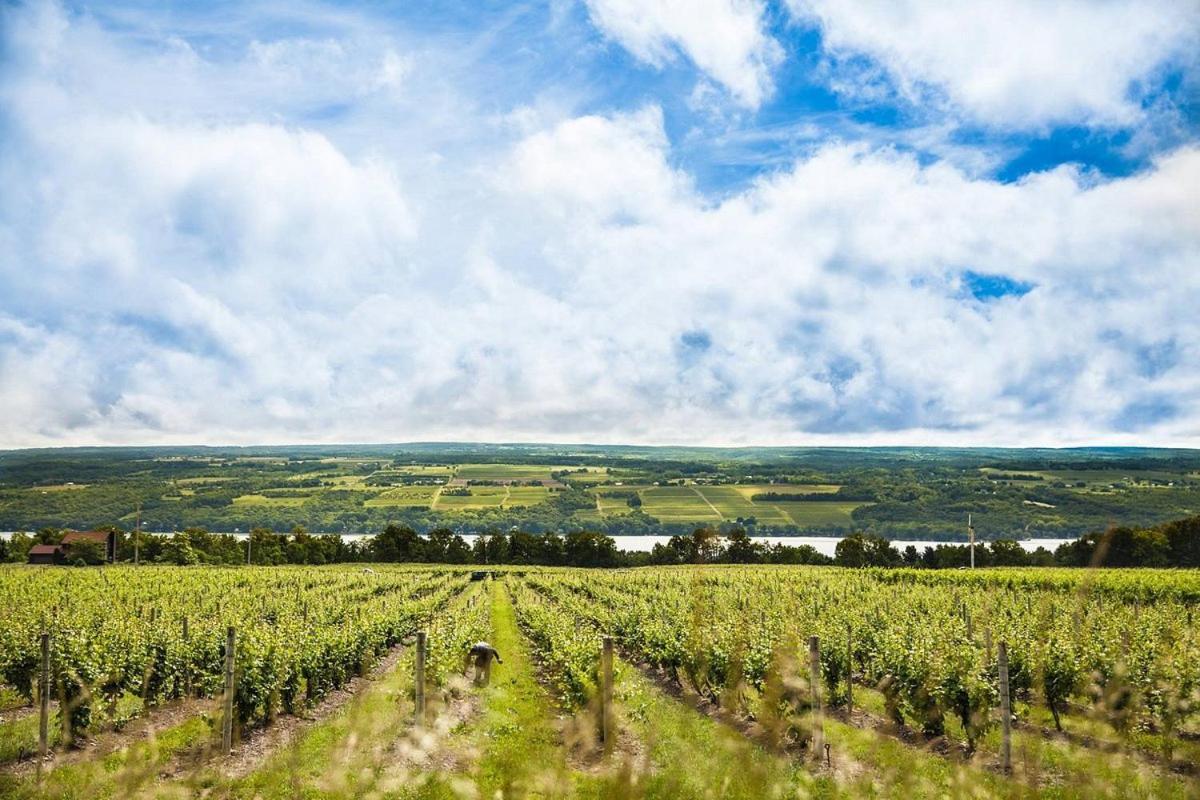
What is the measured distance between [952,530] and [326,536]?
120 metres

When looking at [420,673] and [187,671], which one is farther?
[187,671]

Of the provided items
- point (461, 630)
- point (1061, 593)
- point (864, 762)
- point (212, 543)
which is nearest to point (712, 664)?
point (864, 762)

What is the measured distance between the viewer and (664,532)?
157 m

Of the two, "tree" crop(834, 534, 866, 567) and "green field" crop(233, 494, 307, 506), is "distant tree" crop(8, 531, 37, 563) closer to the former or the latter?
"tree" crop(834, 534, 866, 567)

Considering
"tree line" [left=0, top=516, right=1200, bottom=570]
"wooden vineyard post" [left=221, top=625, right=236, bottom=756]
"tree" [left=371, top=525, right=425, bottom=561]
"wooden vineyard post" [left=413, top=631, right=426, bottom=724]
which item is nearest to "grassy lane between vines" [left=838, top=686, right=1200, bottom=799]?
"wooden vineyard post" [left=413, top=631, right=426, bottom=724]

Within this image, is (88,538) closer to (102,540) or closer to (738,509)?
(102,540)

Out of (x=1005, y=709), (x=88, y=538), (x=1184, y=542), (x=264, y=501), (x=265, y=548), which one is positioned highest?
(x=1005, y=709)

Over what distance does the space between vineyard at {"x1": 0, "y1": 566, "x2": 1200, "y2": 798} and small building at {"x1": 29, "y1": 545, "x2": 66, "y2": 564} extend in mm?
64029

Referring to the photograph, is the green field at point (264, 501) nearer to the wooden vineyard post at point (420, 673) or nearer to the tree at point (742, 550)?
the tree at point (742, 550)

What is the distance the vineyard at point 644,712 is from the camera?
403 inches

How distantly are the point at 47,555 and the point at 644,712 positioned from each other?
271 ft

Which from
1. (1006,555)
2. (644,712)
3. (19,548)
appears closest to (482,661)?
(644,712)

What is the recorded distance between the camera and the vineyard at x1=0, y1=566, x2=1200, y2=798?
10.2 m

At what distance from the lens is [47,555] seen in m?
74.2
